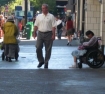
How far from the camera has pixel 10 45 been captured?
55.0ft

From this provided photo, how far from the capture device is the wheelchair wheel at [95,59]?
1435 cm

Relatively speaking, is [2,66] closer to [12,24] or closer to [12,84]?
[12,24]

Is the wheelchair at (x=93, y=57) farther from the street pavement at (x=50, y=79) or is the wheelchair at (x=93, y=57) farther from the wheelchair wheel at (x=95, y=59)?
the street pavement at (x=50, y=79)

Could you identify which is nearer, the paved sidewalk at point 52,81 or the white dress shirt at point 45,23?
the paved sidewalk at point 52,81

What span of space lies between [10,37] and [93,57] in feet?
11.4

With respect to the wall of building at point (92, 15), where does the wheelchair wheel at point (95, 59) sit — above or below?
below

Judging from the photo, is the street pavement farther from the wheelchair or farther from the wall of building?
the wall of building

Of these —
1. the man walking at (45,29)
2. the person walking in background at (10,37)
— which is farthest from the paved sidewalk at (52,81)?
the person walking in background at (10,37)

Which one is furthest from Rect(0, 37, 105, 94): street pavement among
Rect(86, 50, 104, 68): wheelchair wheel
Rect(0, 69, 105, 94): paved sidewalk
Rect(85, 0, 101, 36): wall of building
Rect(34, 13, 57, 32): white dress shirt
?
Rect(85, 0, 101, 36): wall of building

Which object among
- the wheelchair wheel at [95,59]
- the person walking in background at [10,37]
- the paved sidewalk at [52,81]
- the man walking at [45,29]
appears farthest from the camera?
the person walking in background at [10,37]

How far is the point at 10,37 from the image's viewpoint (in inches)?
653

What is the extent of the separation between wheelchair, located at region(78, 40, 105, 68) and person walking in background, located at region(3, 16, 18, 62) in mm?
3038

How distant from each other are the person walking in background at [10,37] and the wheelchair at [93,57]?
3.04 meters

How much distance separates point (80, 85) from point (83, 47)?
369 centimetres
